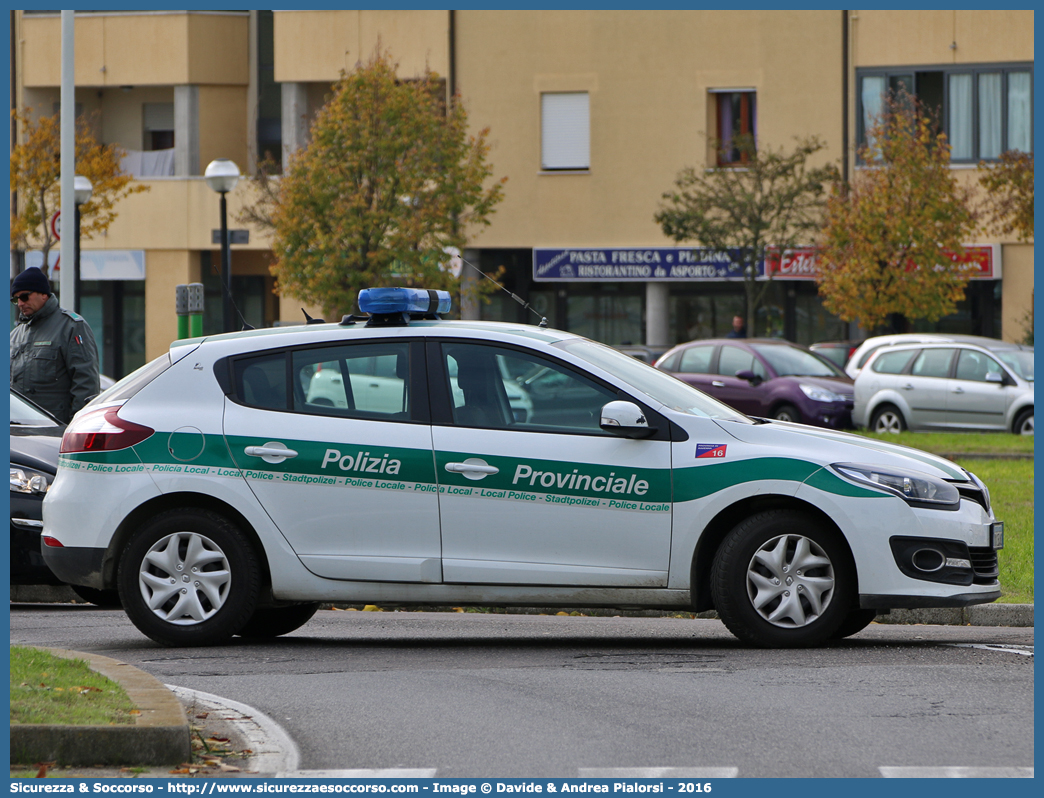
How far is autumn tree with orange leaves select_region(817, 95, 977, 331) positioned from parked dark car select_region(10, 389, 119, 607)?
82.1ft

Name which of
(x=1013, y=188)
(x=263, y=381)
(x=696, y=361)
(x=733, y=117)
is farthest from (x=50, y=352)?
(x=733, y=117)

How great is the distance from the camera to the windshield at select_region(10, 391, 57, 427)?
11.0 meters

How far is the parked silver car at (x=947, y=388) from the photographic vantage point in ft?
78.8

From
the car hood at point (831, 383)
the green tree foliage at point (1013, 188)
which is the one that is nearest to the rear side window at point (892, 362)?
the car hood at point (831, 383)

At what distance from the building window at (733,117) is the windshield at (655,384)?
3066 cm

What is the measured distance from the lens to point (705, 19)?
38.9m

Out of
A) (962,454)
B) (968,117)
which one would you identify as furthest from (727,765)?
(968,117)

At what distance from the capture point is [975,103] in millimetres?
37594

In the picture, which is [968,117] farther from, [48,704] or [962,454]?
[48,704]

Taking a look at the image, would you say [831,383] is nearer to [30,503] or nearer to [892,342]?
[892,342]

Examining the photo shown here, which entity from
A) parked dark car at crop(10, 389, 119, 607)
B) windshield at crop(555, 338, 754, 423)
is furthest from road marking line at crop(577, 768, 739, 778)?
parked dark car at crop(10, 389, 119, 607)

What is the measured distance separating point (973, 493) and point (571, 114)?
32379mm

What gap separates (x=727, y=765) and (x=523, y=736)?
2.83 feet

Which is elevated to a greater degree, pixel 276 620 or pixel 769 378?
pixel 769 378
